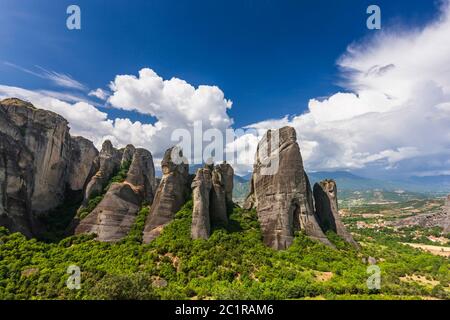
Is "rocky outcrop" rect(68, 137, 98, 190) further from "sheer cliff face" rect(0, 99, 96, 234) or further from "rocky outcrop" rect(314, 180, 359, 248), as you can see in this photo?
"rocky outcrop" rect(314, 180, 359, 248)

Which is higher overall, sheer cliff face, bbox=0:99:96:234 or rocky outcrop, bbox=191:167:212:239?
sheer cliff face, bbox=0:99:96:234

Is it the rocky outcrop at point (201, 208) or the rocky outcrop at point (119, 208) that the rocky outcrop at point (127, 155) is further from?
the rocky outcrop at point (201, 208)

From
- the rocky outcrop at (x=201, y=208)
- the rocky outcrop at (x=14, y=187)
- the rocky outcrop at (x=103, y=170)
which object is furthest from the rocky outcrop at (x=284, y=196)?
the rocky outcrop at (x=14, y=187)

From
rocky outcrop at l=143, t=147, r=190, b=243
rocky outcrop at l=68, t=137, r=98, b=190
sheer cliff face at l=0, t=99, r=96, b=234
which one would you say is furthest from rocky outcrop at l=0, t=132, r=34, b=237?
rocky outcrop at l=143, t=147, r=190, b=243

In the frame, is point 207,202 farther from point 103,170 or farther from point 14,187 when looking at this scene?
point 14,187

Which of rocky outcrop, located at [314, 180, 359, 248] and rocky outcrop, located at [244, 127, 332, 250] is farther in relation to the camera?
rocky outcrop, located at [314, 180, 359, 248]

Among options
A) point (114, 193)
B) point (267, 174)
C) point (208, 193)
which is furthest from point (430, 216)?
point (114, 193)
